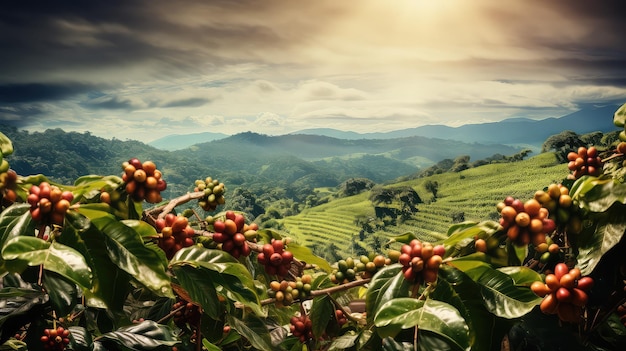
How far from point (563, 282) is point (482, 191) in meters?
23.0

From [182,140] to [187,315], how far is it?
68.9 m

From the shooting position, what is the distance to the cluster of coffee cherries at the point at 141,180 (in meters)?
0.49

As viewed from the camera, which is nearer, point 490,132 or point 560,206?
point 560,206

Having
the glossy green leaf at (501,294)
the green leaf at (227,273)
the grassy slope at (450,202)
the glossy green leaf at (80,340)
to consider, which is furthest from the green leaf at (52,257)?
the grassy slope at (450,202)

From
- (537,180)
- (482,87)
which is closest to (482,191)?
(537,180)

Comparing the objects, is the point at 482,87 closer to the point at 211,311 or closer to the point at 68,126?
the point at 68,126

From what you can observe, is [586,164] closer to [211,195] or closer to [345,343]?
[345,343]

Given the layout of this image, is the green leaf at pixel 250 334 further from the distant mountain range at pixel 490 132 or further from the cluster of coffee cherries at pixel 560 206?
the distant mountain range at pixel 490 132

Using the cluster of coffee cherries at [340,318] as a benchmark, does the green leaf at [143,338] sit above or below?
above

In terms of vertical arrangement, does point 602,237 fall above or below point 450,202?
above

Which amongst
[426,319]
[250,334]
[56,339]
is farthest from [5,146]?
[426,319]

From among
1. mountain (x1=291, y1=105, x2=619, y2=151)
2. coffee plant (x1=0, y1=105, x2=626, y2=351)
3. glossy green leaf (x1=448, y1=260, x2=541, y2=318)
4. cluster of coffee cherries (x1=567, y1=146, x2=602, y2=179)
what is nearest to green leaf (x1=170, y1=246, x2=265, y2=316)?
coffee plant (x1=0, y1=105, x2=626, y2=351)

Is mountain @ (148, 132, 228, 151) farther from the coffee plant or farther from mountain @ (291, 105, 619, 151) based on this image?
the coffee plant

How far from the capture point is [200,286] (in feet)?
1.58
